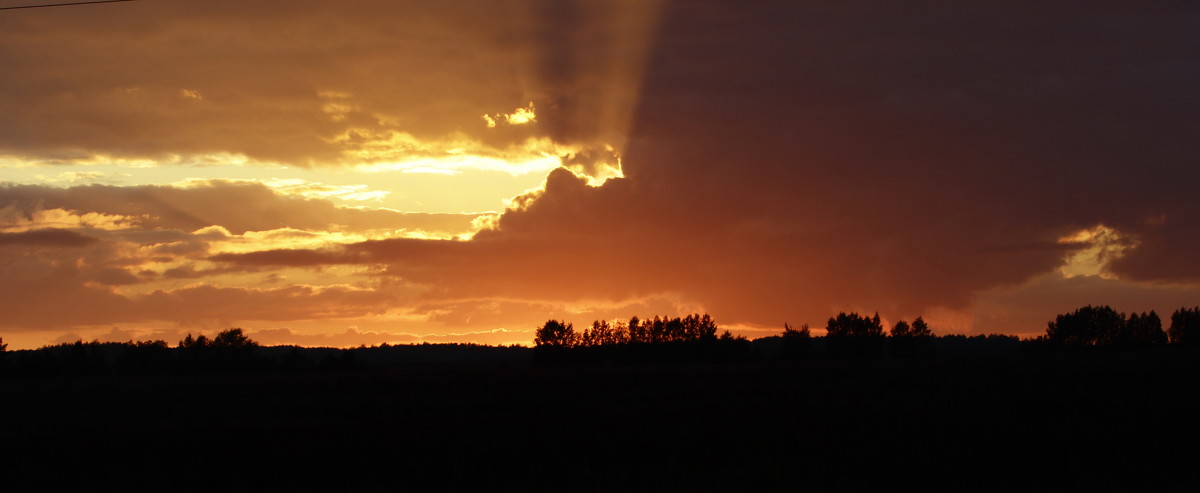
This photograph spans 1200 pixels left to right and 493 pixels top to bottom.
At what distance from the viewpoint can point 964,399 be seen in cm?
3819

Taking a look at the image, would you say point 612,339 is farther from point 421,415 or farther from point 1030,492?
point 1030,492

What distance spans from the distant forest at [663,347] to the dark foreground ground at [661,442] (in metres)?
67.9

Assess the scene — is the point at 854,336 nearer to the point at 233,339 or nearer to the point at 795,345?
the point at 795,345

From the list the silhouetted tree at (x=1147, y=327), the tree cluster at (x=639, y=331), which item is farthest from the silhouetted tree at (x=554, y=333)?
the silhouetted tree at (x=1147, y=327)

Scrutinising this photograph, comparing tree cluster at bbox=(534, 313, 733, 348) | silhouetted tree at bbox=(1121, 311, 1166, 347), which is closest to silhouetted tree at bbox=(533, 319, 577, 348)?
tree cluster at bbox=(534, 313, 733, 348)

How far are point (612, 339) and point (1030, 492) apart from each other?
Answer: 563 ft

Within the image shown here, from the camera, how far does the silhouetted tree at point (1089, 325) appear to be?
518 ft

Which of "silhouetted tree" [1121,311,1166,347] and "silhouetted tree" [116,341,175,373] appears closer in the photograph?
"silhouetted tree" [116,341,175,373]

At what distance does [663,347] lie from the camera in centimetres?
13688

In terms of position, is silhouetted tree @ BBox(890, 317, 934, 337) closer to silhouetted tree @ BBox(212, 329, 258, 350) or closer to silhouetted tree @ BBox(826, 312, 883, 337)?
silhouetted tree @ BBox(826, 312, 883, 337)

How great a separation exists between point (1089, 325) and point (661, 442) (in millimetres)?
158739

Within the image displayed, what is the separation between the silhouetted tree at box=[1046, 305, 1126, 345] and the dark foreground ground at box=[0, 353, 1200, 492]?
119m

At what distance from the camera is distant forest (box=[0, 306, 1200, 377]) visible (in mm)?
112188

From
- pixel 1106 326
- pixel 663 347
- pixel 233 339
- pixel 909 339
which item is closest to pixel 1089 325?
pixel 1106 326
